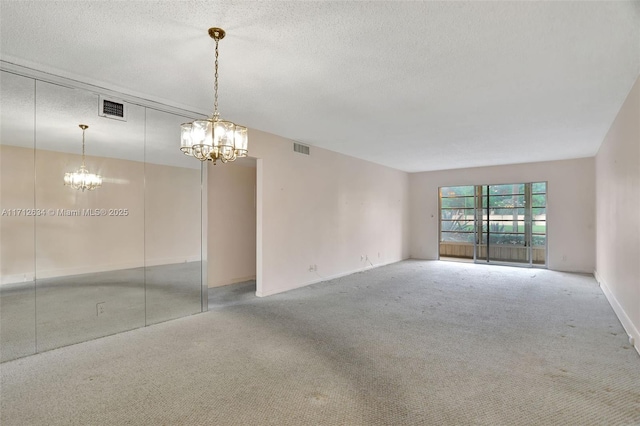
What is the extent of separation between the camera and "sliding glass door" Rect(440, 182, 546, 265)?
8258 mm

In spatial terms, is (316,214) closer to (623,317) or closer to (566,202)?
(623,317)

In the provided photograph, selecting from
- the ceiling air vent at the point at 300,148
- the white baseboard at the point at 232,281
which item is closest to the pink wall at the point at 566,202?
the ceiling air vent at the point at 300,148

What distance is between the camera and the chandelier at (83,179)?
342 cm

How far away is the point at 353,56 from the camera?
282 centimetres

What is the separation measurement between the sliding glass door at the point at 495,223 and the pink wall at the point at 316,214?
199cm

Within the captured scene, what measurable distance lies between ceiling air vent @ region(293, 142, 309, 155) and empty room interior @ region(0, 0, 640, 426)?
0.04 m

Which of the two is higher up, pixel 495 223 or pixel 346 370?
pixel 495 223

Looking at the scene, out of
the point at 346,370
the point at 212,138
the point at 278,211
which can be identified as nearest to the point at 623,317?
the point at 346,370

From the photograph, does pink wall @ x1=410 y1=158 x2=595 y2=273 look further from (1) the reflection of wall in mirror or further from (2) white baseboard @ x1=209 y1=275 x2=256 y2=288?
(1) the reflection of wall in mirror

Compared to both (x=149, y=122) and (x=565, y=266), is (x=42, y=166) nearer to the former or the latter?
(x=149, y=122)

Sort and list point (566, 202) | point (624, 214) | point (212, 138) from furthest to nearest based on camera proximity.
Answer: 1. point (566, 202)
2. point (624, 214)
3. point (212, 138)

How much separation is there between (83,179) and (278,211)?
2829mm

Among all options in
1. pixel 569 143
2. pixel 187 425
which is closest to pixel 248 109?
pixel 187 425

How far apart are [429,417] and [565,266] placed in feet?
25.5
